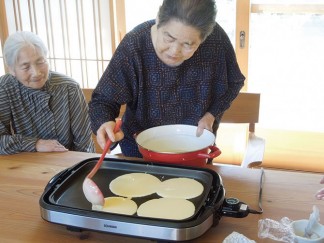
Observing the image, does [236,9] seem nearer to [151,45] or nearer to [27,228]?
[151,45]

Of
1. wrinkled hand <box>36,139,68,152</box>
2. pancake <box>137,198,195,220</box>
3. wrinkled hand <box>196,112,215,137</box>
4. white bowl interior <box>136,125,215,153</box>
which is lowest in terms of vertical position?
wrinkled hand <box>36,139,68,152</box>

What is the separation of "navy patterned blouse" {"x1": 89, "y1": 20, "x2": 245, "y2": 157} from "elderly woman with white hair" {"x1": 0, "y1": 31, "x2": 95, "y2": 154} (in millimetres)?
425

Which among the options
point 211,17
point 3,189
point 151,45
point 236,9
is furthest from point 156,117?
point 236,9

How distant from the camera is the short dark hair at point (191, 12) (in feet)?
3.42

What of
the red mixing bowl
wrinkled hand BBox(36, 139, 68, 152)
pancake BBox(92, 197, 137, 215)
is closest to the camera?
pancake BBox(92, 197, 137, 215)

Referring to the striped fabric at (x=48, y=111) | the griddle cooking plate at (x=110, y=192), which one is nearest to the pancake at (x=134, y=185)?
the griddle cooking plate at (x=110, y=192)

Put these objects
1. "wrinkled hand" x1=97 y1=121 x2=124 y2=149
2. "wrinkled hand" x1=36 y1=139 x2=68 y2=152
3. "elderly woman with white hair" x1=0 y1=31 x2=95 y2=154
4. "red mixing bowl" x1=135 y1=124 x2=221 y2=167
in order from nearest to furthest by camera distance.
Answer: "wrinkled hand" x1=97 y1=121 x2=124 y2=149 → "red mixing bowl" x1=135 y1=124 x2=221 y2=167 → "wrinkled hand" x1=36 y1=139 x2=68 y2=152 → "elderly woman with white hair" x1=0 y1=31 x2=95 y2=154

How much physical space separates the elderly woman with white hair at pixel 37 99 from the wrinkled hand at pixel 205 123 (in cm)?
65

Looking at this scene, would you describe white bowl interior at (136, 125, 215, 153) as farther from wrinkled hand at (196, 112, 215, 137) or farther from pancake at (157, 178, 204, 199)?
pancake at (157, 178, 204, 199)

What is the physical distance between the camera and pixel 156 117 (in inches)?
54.4

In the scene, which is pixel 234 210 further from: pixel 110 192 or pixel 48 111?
pixel 48 111

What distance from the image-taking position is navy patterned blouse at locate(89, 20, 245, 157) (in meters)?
1.30

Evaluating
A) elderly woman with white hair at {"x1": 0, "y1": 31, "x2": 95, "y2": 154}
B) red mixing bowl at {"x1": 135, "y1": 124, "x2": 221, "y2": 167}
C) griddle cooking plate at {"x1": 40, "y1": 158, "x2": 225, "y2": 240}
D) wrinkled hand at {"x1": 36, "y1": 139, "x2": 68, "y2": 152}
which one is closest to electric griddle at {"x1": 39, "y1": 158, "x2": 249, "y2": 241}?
griddle cooking plate at {"x1": 40, "y1": 158, "x2": 225, "y2": 240}

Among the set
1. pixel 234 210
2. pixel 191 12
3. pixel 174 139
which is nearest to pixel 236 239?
pixel 234 210
